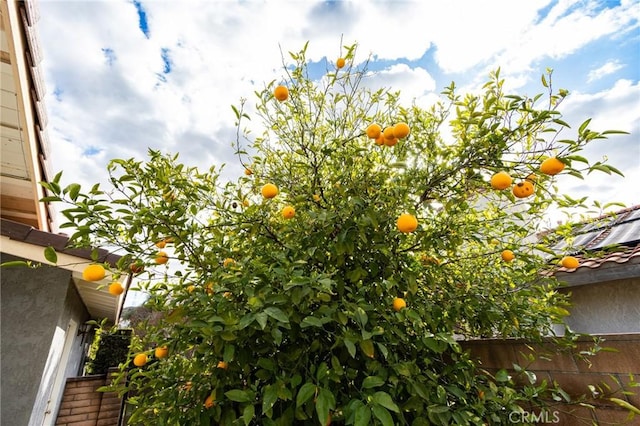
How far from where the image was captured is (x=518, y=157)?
50.4 inches

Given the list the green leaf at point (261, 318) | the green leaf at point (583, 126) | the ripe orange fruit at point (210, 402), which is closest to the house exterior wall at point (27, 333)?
the ripe orange fruit at point (210, 402)

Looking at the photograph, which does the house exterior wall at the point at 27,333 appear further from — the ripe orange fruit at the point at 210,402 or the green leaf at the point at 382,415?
the green leaf at the point at 382,415

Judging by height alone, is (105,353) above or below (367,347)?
above

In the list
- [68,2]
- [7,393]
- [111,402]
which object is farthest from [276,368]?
[111,402]

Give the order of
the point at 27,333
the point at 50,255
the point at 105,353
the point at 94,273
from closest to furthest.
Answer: the point at 50,255 → the point at 94,273 → the point at 27,333 → the point at 105,353

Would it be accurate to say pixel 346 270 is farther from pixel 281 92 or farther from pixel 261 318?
pixel 281 92

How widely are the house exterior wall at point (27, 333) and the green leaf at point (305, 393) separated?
281cm

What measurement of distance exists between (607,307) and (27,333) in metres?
5.35

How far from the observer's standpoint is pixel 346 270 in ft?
4.80

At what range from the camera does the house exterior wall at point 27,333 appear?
2.34 m

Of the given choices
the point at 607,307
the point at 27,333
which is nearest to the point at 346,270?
the point at 27,333

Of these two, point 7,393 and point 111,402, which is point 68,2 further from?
point 111,402

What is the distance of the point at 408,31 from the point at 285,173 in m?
1.60

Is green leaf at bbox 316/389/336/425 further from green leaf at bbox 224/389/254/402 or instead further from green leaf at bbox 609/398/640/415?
green leaf at bbox 609/398/640/415
